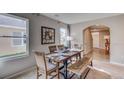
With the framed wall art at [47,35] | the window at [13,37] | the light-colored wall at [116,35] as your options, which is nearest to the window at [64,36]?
the framed wall art at [47,35]

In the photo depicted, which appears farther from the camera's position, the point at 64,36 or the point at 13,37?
the point at 64,36

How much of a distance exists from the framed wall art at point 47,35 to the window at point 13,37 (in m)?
0.84

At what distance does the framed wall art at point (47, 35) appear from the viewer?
398 centimetres

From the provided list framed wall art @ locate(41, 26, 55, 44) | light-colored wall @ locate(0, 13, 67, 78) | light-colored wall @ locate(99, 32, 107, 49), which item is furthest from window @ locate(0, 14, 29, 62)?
light-colored wall @ locate(99, 32, 107, 49)

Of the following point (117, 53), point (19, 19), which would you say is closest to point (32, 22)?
point (19, 19)

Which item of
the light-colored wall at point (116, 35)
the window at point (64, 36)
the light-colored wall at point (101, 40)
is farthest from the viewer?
the light-colored wall at point (101, 40)

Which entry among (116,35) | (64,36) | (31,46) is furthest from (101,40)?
(31,46)

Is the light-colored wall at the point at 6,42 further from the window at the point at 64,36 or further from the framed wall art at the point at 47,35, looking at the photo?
the window at the point at 64,36

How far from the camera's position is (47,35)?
4262 millimetres

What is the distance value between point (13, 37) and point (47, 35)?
1574mm

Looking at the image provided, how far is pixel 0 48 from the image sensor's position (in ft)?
8.55

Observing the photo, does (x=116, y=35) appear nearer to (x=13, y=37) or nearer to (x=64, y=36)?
(x=64, y=36)
